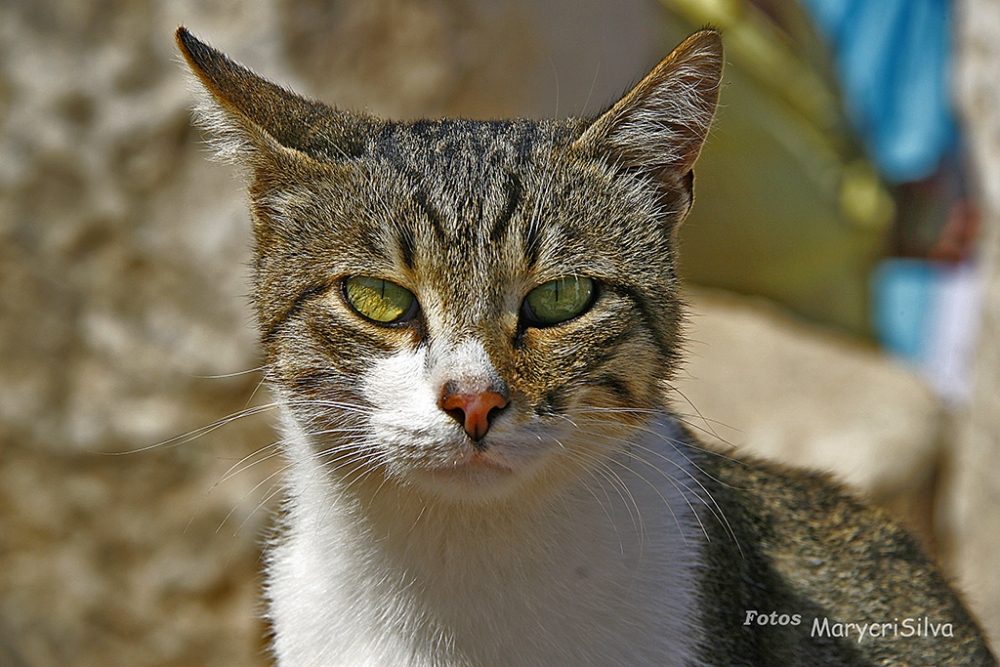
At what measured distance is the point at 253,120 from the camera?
6.91 ft

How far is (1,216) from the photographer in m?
4.54

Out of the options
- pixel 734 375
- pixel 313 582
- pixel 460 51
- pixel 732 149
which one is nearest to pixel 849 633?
pixel 313 582

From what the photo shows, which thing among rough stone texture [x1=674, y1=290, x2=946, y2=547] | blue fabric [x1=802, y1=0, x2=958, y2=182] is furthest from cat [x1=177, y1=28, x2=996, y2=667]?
blue fabric [x1=802, y1=0, x2=958, y2=182]

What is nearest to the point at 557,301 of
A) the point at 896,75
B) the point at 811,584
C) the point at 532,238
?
the point at 532,238

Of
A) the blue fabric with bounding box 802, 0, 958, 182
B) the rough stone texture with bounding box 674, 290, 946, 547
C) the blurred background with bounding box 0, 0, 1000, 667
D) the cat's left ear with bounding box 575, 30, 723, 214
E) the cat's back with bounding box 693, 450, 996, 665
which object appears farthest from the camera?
the blue fabric with bounding box 802, 0, 958, 182

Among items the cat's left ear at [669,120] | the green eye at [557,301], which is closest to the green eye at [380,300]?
the green eye at [557,301]

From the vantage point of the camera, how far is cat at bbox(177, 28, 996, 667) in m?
1.95

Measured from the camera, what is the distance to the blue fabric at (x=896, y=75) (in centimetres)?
670

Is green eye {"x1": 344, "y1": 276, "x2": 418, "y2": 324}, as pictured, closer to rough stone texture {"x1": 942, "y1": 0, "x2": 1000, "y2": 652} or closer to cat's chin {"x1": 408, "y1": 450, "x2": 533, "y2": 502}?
cat's chin {"x1": 408, "y1": 450, "x2": 533, "y2": 502}

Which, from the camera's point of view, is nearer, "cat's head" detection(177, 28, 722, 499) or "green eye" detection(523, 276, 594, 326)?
"cat's head" detection(177, 28, 722, 499)

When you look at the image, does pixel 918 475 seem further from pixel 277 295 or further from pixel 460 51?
pixel 277 295

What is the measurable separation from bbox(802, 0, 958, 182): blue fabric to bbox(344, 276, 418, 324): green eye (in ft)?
18.8

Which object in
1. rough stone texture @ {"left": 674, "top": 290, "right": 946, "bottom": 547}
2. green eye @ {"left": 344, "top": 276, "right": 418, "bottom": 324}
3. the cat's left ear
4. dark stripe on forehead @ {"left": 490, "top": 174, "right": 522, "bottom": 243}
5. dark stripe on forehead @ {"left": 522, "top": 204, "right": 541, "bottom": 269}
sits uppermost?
the cat's left ear

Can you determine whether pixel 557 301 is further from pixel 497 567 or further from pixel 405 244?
pixel 497 567
